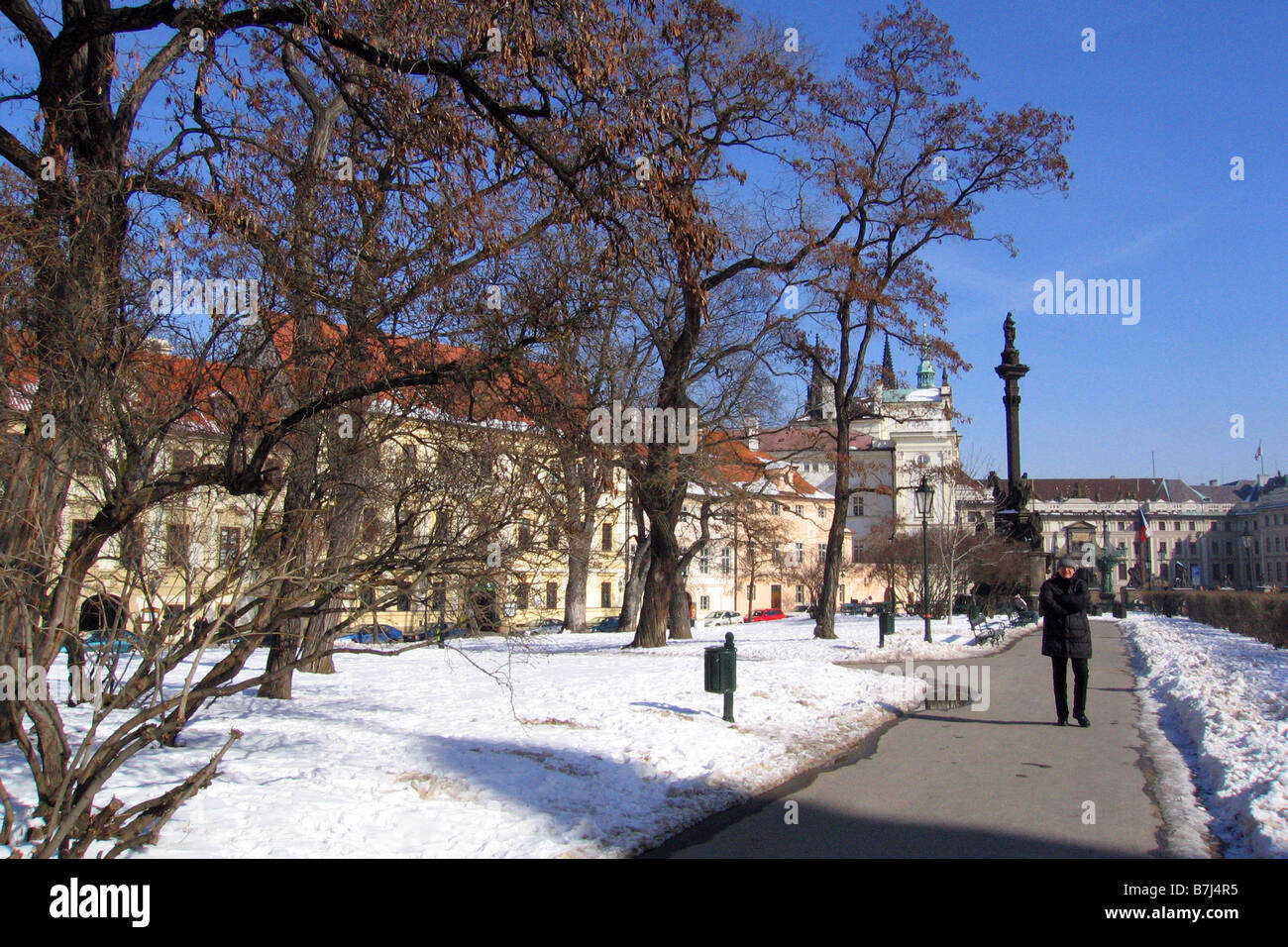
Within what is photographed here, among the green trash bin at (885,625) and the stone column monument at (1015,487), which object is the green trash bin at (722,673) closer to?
the green trash bin at (885,625)

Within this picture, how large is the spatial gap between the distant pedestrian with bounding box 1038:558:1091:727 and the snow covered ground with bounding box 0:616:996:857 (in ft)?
8.08

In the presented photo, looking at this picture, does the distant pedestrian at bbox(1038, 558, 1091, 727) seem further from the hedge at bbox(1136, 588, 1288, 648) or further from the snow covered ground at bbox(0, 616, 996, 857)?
the hedge at bbox(1136, 588, 1288, 648)

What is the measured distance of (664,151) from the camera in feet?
28.7

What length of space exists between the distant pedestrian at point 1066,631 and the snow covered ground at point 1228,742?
1.18m

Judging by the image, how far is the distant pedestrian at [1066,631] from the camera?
12477mm

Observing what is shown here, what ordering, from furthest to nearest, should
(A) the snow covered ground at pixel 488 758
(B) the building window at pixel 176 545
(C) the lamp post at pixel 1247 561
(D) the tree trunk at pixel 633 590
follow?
(C) the lamp post at pixel 1247 561, (D) the tree trunk at pixel 633 590, (A) the snow covered ground at pixel 488 758, (B) the building window at pixel 176 545

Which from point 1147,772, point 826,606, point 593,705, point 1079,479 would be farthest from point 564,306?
point 1079,479

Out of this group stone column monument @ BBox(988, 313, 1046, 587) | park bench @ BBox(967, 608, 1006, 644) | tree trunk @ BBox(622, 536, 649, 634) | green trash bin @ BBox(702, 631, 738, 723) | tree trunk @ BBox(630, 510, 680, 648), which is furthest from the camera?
stone column monument @ BBox(988, 313, 1046, 587)

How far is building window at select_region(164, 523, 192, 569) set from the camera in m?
6.47

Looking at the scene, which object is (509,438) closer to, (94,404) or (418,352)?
(418,352)

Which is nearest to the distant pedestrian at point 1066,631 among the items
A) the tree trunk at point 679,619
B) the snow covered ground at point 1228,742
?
the snow covered ground at point 1228,742

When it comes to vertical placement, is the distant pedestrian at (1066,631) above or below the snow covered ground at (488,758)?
above

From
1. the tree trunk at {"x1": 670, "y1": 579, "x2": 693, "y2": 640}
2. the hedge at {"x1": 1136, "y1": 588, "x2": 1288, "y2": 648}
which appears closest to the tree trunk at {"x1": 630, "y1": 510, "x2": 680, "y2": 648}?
the tree trunk at {"x1": 670, "y1": 579, "x2": 693, "y2": 640}

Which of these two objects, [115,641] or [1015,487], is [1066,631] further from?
[1015,487]
